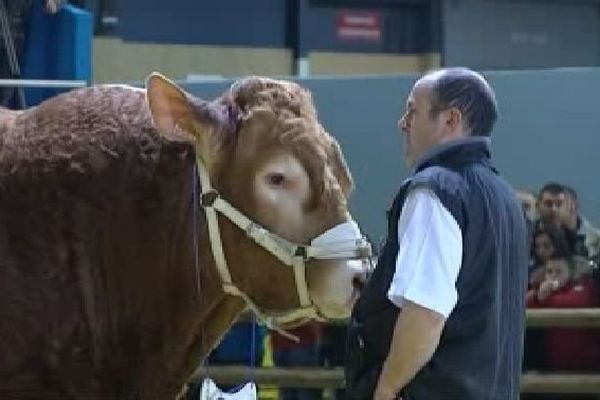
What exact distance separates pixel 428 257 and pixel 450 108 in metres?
0.44

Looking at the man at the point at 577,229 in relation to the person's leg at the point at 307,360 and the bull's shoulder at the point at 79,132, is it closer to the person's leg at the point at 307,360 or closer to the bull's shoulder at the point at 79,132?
the person's leg at the point at 307,360

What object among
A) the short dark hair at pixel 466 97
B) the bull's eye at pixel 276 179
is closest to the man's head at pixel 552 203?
the short dark hair at pixel 466 97

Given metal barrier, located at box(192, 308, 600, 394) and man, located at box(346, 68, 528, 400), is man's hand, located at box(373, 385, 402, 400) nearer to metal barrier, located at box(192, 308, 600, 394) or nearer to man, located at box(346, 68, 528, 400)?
man, located at box(346, 68, 528, 400)

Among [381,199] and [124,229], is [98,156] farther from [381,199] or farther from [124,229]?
[381,199]

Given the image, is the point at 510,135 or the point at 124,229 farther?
the point at 510,135

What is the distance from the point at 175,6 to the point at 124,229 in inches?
344

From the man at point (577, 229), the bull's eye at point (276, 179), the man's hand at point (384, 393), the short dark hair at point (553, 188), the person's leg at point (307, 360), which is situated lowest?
the person's leg at point (307, 360)

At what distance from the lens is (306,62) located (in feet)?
40.9

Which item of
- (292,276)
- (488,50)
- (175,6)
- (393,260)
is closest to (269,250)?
(292,276)

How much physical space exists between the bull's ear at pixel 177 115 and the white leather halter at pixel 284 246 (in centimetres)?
5

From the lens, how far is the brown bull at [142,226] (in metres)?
3.46

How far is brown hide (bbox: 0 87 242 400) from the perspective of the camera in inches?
136

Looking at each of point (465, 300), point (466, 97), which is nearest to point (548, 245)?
point (466, 97)

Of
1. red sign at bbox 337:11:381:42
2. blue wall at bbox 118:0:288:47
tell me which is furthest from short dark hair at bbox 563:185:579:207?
red sign at bbox 337:11:381:42
